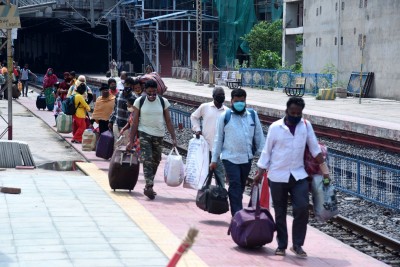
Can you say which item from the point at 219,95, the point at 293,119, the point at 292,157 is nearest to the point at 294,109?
the point at 293,119

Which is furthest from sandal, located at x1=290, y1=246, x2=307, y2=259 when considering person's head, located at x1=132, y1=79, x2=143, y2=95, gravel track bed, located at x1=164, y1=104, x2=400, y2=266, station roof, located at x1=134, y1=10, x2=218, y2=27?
station roof, located at x1=134, y1=10, x2=218, y2=27

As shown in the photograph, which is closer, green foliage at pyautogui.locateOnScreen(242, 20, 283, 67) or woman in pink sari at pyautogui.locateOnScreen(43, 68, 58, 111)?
woman in pink sari at pyautogui.locateOnScreen(43, 68, 58, 111)

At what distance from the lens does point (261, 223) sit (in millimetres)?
8789

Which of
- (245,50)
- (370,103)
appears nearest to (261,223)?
(370,103)

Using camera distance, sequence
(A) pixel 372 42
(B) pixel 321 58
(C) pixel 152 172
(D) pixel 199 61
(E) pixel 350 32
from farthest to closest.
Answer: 1. (D) pixel 199 61
2. (B) pixel 321 58
3. (E) pixel 350 32
4. (A) pixel 372 42
5. (C) pixel 152 172

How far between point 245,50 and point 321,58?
18947 mm

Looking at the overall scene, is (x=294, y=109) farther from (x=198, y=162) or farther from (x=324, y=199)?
(x=198, y=162)

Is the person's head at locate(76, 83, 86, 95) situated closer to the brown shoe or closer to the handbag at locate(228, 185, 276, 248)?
the brown shoe

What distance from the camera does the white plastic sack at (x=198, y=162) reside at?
10.9 meters

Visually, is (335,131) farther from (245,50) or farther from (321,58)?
(245,50)

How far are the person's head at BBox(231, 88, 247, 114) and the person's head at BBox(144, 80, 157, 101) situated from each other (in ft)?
8.09

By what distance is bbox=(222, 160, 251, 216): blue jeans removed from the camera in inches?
386

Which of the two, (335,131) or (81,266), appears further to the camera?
(335,131)

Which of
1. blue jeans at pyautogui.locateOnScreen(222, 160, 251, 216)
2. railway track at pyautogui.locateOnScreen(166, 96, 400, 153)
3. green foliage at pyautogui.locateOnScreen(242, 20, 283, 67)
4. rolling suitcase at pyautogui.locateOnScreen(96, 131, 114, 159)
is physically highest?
green foliage at pyautogui.locateOnScreen(242, 20, 283, 67)
